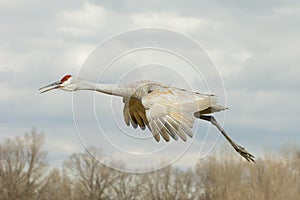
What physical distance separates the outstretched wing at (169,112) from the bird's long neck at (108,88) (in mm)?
251

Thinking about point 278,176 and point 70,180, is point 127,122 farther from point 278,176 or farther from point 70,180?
point 70,180

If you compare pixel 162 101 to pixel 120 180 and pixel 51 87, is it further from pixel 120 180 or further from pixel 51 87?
pixel 120 180

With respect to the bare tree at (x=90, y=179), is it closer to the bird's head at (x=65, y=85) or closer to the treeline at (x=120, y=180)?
the treeline at (x=120, y=180)

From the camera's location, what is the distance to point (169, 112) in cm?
899

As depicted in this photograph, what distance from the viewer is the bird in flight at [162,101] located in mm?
8891

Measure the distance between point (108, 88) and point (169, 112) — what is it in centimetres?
82

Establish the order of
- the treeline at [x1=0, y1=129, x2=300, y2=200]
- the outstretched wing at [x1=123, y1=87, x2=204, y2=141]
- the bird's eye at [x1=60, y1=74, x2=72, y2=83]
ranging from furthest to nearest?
the treeline at [x1=0, y1=129, x2=300, y2=200], the bird's eye at [x1=60, y1=74, x2=72, y2=83], the outstretched wing at [x1=123, y1=87, x2=204, y2=141]

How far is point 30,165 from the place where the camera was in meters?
55.7

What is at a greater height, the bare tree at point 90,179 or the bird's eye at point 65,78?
the bare tree at point 90,179

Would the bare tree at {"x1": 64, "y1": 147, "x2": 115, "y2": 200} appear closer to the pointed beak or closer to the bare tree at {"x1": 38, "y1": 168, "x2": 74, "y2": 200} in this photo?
the bare tree at {"x1": 38, "y1": 168, "x2": 74, "y2": 200}

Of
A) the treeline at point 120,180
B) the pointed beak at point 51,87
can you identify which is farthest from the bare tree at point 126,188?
the pointed beak at point 51,87

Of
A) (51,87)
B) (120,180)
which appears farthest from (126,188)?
(51,87)

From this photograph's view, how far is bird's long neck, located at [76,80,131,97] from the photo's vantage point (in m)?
9.27

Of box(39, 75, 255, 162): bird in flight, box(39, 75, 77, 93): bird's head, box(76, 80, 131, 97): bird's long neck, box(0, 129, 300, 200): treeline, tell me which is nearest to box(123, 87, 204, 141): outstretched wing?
box(39, 75, 255, 162): bird in flight
